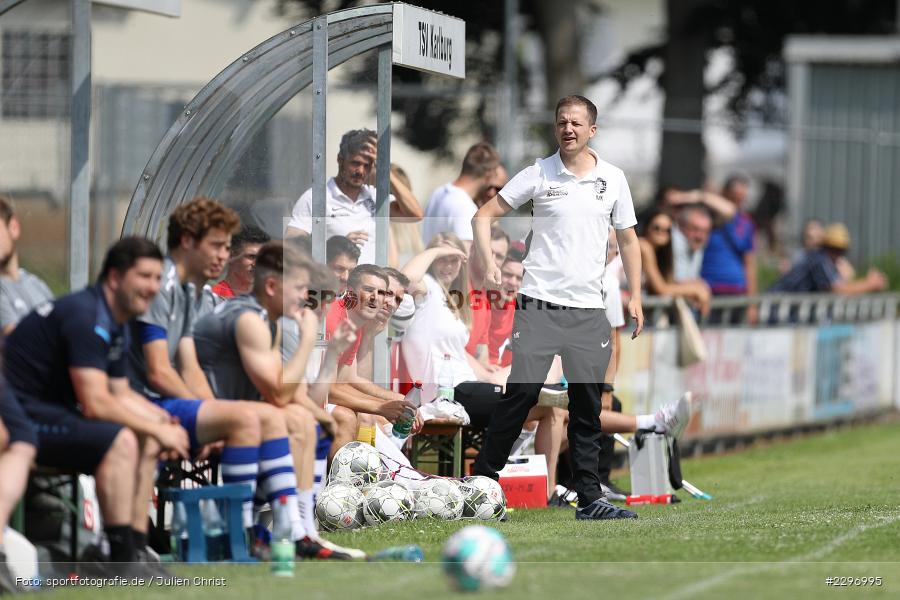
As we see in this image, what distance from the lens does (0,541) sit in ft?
23.4

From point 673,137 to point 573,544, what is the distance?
56.5 feet

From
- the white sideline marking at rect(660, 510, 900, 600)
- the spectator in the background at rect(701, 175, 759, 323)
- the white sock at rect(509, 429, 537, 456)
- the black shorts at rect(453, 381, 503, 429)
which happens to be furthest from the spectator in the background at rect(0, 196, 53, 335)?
the spectator in the background at rect(701, 175, 759, 323)

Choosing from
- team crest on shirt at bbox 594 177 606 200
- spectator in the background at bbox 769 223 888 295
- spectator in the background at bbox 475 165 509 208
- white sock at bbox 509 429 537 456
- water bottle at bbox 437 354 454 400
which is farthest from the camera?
spectator in the background at bbox 769 223 888 295

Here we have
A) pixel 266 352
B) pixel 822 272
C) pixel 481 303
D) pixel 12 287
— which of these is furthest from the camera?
pixel 822 272

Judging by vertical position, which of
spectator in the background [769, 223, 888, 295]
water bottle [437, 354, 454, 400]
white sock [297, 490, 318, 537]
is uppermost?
spectator in the background [769, 223, 888, 295]

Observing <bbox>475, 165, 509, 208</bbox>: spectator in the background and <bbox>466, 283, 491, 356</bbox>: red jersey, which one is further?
<bbox>475, 165, 509, 208</bbox>: spectator in the background

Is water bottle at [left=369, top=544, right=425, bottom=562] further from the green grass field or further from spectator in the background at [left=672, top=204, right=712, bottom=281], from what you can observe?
spectator in the background at [left=672, top=204, right=712, bottom=281]

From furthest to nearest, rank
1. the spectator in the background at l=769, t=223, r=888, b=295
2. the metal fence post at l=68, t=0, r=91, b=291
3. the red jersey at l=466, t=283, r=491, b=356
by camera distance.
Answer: the spectator in the background at l=769, t=223, r=888, b=295
the red jersey at l=466, t=283, r=491, b=356
the metal fence post at l=68, t=0, r=91, b=291

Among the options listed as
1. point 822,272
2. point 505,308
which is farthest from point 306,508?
point 822,272

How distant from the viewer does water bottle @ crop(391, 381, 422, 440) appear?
1051 centimetres

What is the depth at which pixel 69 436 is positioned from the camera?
7.44 metres

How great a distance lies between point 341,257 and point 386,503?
1.50 m

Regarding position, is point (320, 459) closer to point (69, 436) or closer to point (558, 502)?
point (69, 436)

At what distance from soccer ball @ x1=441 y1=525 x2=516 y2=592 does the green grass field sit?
0.20 feet
